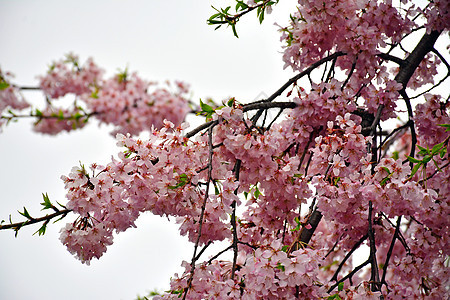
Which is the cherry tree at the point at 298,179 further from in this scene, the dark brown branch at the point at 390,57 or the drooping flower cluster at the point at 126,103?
the drooping flower cluster at the point at 126,103

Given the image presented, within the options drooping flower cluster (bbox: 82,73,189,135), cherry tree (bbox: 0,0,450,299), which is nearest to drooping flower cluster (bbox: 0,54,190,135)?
drooping flower cluster (bbox: 82,73,189,135)

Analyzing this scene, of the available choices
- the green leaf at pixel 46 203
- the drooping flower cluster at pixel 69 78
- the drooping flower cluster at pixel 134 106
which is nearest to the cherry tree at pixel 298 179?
the green leaf at pixel 46 203

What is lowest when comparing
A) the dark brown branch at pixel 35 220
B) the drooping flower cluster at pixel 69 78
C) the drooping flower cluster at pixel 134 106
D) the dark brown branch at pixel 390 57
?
the dark brown branch at pixel 35 220

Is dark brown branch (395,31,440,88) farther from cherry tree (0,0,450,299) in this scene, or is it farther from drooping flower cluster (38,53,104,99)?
drooping flower cluster (38,53,104,99)

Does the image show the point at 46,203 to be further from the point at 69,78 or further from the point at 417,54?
the point at 69,78

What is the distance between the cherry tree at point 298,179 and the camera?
1.72 metres

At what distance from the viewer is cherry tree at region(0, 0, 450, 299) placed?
1.72 metres

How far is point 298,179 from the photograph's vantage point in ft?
6.41

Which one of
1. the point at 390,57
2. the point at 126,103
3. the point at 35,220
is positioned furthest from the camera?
the point at 126,103

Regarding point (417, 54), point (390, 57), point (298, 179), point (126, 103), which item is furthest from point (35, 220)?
point (126, 103)

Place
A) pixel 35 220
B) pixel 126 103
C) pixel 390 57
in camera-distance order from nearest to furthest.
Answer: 1. pixel 35 220
2. pixel 390 57
3. pixel 126 103

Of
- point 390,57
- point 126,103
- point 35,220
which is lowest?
point 35,220

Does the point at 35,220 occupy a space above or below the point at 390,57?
below

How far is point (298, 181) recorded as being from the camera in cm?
195
